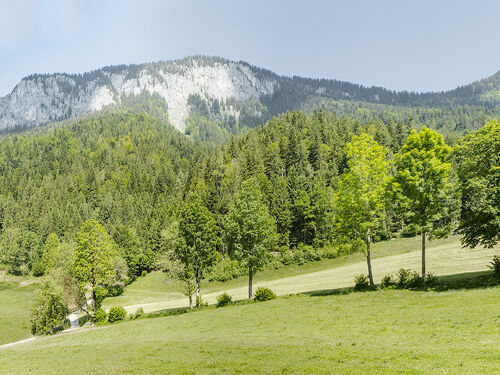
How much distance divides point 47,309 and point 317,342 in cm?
5257

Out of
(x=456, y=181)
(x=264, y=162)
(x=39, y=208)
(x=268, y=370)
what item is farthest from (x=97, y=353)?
(x=39, y=208)

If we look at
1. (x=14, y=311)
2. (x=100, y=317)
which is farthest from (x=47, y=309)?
(x=14, y=311)

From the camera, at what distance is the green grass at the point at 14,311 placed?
54.1 metres

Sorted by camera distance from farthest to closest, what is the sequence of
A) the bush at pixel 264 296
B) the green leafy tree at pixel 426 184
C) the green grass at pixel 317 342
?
the bush at pixel 264 296 → the green leafy tree at pixel 426 184 → the green grass at pixel 317 342

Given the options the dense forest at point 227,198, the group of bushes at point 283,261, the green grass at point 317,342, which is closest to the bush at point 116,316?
the dense forest at point 227,198

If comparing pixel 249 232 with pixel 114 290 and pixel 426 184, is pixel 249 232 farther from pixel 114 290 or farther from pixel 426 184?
pixel 114 290

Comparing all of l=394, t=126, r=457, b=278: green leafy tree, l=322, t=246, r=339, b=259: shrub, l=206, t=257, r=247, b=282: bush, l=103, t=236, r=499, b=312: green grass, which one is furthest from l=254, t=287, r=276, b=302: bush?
l=322, t=246, r=339, b=259: shrub

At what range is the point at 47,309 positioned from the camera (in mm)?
51375

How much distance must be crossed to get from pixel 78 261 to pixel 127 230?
65939 mm

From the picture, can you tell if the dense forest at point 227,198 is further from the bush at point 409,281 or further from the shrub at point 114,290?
the shrub at point 114,290

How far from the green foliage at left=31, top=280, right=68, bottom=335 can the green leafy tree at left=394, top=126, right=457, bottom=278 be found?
56.3 meters

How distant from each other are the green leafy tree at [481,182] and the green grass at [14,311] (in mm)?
66641

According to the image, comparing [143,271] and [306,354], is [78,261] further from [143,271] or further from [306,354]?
[143,271]

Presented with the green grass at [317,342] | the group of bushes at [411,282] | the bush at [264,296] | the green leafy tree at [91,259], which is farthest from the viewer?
the green leafy tree at [91,259]
